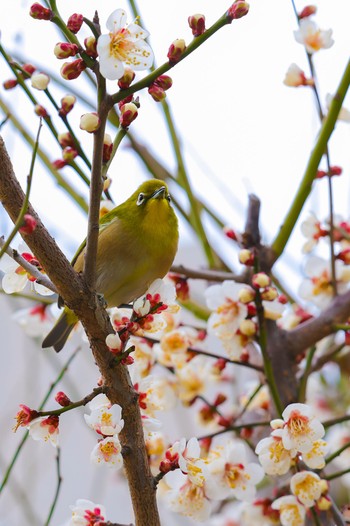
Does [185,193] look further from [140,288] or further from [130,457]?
[130,457]

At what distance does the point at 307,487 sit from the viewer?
3.79 feet

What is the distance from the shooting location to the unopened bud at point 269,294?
131cm

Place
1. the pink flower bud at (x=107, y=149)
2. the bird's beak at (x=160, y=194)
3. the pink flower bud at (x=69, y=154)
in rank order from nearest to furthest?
the pink flower bud at (x=107, y=149)
the pink flower bud at (x=69, y=154)
the bird's beak at (x=160, y=194)

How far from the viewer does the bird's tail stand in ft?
4.90

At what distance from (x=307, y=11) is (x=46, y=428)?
3.08ft

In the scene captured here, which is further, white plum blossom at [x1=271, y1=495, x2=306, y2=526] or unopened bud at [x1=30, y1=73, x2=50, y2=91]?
white plum blossom at [x1=271, y1=495, x2=306, y2=526]

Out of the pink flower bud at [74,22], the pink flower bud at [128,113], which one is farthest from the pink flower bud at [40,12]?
the pink flower bud at [128,113]

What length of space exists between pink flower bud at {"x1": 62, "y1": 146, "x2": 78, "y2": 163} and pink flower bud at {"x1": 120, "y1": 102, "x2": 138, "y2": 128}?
285 millimetres

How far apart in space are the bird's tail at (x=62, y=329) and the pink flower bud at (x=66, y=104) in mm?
520

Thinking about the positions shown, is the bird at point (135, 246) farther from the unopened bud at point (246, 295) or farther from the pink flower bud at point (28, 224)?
the pink flower bud at point (28, 224)

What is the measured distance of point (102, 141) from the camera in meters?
0.82

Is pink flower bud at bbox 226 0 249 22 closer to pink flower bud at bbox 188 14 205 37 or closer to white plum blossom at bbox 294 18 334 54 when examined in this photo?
pink flower bud at bbox 188 14 205 37

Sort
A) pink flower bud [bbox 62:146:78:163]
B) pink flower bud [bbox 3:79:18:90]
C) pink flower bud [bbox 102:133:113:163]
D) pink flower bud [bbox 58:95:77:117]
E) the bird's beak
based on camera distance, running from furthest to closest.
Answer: the bird's beak
pink flower bud [bbox 3:79:18:90]
pink flower bud [bbox 62:146:78:163]
pink flower bud [bbox 58:95:77:117]
pink flower bud [bbox 102:133:113:163]

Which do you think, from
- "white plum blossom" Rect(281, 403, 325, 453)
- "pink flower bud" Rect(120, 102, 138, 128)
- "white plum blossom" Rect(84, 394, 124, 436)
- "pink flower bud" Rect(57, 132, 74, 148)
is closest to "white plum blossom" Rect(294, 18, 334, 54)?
"pink flower bud" Rect(57, 132, 74, 148)
